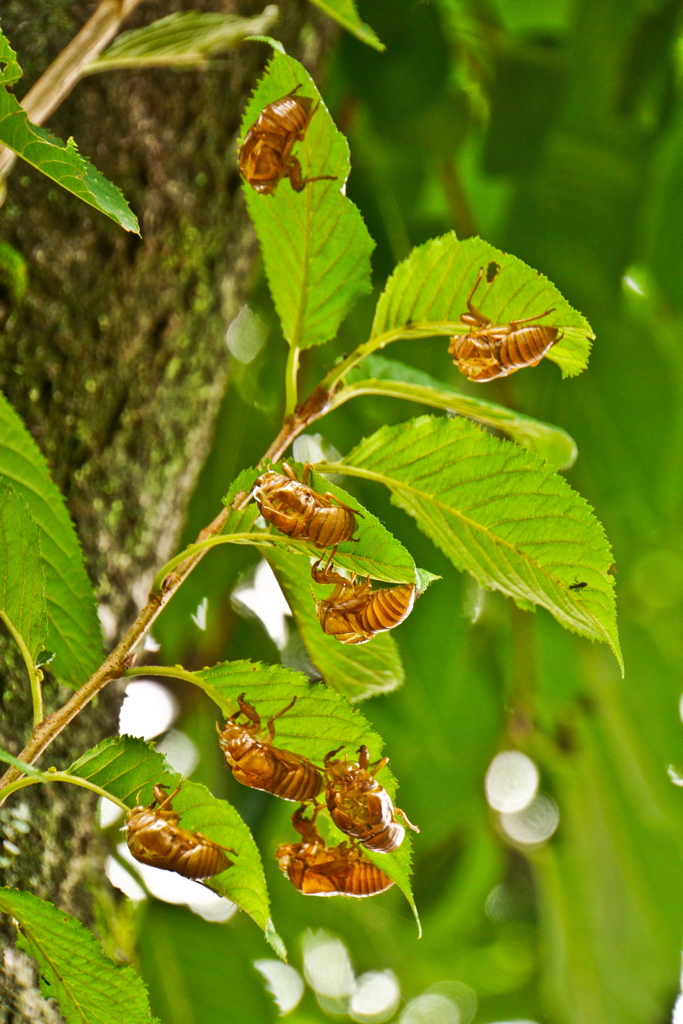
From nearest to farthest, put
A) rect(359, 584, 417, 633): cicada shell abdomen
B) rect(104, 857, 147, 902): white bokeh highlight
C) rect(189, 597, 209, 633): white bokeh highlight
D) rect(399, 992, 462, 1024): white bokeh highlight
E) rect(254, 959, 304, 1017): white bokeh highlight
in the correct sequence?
rect(359, 584, 417, 633): cicada shell abdomen
rect(104, 857, 147, 902): white bokeh highlight
rect(254, 959, 304, 1017): white bokeh highlight
rect(189, 597, 209, 633): white bokeh highlight
rect(399, 992, 462, 1024): white bokeh highlight

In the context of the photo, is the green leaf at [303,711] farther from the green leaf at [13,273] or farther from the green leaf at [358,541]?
the green leaf at [13,273]

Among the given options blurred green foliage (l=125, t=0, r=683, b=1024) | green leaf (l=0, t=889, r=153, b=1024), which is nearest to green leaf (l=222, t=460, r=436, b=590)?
green leaf (l=0, t=889, r=153, b=1024)

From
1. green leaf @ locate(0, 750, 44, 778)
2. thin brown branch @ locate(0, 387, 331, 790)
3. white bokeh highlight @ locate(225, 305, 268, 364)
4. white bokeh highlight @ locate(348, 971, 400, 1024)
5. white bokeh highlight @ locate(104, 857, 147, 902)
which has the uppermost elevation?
green leaf @ locate(0, 750, 44, 778)

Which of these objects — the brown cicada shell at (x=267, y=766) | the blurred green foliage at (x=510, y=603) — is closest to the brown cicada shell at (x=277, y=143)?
the brown cicada shell at (x=267, y=766)

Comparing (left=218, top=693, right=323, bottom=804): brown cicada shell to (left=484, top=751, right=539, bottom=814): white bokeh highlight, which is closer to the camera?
(left=218, top=693, right=323, bottom=804): brown cicada shell

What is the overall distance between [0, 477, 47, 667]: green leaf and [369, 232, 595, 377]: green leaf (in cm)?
37

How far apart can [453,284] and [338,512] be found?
0.31 metres

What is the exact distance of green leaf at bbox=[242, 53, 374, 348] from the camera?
0.68m

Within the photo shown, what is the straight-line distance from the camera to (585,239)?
1.82 metres

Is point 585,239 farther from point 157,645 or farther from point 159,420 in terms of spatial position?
point 157,645

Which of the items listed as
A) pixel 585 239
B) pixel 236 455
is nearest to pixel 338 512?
pixel 236 455

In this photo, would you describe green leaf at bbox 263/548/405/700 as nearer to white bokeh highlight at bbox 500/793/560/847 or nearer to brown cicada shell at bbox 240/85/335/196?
brown cicada shell at bbox 240/85/335/196

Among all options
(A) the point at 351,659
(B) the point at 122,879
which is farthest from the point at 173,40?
(B) the point at 122,879

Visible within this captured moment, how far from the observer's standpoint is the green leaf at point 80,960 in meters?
0.61
